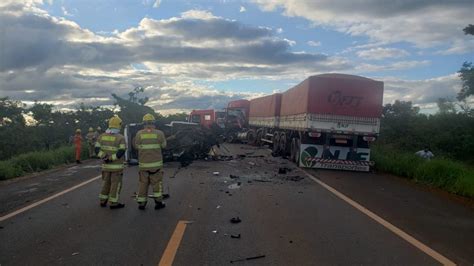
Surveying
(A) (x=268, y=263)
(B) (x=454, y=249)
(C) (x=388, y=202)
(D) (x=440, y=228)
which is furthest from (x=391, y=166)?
(A) (x=268, y=263)

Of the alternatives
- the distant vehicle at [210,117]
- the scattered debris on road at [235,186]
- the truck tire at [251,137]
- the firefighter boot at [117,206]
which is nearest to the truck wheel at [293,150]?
the scattered debris on road at [235,186]

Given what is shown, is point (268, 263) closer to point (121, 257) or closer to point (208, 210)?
point (121, 257)

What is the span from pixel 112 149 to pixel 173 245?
11.6 feet

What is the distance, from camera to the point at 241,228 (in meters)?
6.97

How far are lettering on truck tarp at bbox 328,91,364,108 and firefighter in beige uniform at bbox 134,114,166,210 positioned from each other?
9.27 metres

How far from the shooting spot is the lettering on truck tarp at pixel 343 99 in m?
16.6

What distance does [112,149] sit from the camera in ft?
29.0

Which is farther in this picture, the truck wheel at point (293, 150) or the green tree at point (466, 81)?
the green tree at point (466, 81)

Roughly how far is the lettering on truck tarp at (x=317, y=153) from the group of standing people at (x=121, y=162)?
8778 millimetres

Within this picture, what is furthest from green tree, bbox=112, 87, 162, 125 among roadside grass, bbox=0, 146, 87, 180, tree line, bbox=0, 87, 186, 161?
roadside grass, bbox=0, 146, 87, 180

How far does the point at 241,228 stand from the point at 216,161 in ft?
39.4

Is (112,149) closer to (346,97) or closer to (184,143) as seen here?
(184,143)

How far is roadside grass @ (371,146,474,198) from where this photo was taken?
38.4 ft

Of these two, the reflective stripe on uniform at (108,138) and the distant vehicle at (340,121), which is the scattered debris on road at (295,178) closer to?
the distant vehicle at (340,121)
